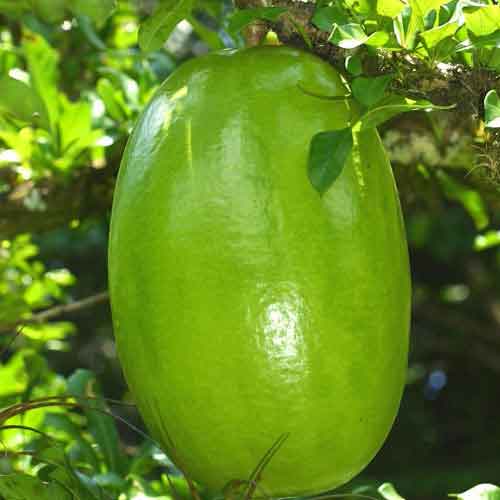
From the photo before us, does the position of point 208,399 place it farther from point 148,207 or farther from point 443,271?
point 443,271

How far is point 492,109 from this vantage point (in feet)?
3.01

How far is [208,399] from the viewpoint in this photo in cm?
98

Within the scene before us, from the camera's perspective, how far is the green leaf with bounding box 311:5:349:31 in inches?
38.7

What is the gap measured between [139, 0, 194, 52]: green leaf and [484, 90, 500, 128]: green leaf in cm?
32

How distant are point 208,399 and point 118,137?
2.44 feet

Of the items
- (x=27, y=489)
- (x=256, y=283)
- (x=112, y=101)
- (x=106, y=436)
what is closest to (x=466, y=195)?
(x=112, y=101)

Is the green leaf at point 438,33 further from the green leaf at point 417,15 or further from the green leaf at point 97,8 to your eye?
the green leaf at point 97,8

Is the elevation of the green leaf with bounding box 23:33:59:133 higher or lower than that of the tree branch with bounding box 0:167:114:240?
higher

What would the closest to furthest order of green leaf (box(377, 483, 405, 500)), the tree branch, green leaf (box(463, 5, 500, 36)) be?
green leaf (box(463, 5, 500, 36)) < green leaf (box(377, 483, 405, 500)) < the tree branch

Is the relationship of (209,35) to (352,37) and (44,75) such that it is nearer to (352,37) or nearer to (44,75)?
(352,37)

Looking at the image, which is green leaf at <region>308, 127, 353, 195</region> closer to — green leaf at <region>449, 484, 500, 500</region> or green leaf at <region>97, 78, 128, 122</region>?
green leaf at <region>449, 484, 500, 500</region>

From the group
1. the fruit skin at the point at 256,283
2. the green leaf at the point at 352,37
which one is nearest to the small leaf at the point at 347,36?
the green leaf at the point at 352,37

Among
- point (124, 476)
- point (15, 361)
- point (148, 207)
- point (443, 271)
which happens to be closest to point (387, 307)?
point (148, 207)

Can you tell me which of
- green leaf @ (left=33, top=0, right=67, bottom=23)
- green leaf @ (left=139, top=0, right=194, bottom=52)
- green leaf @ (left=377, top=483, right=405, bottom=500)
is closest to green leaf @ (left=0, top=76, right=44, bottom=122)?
green leaf @ (left=33, top=0, right=67, bottom=23)
